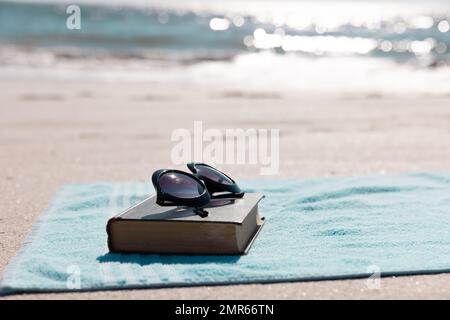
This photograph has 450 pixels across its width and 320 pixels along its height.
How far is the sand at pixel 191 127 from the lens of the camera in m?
1.95

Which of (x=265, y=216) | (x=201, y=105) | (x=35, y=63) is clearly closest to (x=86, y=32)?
(x=35, y=63)

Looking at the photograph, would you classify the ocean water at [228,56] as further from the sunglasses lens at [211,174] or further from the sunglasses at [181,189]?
the sunglasses at [181,189]

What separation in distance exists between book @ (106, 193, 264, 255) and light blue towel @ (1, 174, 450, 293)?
29 mm

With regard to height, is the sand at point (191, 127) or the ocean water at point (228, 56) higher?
the ocean water at point (228, 56)

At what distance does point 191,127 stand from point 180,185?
10.8 feet

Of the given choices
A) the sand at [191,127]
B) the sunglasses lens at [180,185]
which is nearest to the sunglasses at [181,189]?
the sunglasses lens at [180,185]

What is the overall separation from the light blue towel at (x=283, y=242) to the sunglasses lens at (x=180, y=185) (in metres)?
0.20

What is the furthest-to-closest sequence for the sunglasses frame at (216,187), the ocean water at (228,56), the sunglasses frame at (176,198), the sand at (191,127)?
the ocean water at (228,56), the sunglasses frame at (216,187), the sunglasses frame at (176,198), the sand at (191,127)

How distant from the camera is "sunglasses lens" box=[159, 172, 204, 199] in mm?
2176

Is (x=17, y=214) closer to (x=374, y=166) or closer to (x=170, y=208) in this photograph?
(x=170, y=208)

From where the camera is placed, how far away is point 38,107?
6.41 m

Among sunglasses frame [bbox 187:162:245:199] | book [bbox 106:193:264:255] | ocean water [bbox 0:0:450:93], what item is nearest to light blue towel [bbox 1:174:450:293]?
book [bbox 106:193:264:255]

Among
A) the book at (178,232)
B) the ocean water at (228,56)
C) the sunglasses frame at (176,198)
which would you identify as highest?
the ocean water at (228,56)

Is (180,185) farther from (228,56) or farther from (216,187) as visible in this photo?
(228,56)
